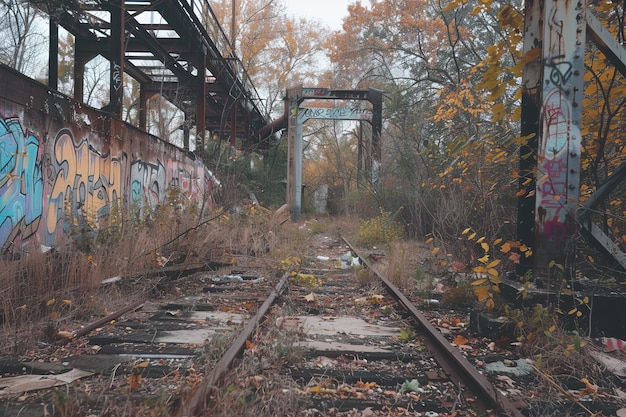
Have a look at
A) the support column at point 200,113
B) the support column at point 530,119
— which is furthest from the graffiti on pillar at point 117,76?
the support column at point 530,119

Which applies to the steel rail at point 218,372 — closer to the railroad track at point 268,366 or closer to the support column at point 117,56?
the railroad track at point 268,366

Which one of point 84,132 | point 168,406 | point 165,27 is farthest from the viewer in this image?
point 165,27

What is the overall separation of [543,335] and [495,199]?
3327 millimetres

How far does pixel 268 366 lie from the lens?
10.6 ft

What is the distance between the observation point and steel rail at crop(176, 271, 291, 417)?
230 centimetres

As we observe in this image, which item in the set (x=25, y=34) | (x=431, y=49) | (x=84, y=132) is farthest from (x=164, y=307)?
(x=431, y=49)

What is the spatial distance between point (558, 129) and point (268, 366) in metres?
3.26

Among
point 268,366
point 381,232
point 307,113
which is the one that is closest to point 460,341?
point 268,366

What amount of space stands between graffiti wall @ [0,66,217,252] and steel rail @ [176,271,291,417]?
3114mm

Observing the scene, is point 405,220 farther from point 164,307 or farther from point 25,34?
point 25,34

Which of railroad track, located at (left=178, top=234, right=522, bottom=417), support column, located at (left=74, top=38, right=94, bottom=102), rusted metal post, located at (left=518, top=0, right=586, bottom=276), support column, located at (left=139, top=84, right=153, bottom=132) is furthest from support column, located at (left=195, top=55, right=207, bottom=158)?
rusted metal post, located at (left=518, top=0, right=586, bottom=276)

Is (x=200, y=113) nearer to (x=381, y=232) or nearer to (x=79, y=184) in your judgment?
(x=381, y=232)

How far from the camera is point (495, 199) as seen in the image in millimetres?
6762

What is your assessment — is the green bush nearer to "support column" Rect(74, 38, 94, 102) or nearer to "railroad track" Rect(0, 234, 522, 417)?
"railroad track" Rect(0, 234, 522, 417)
